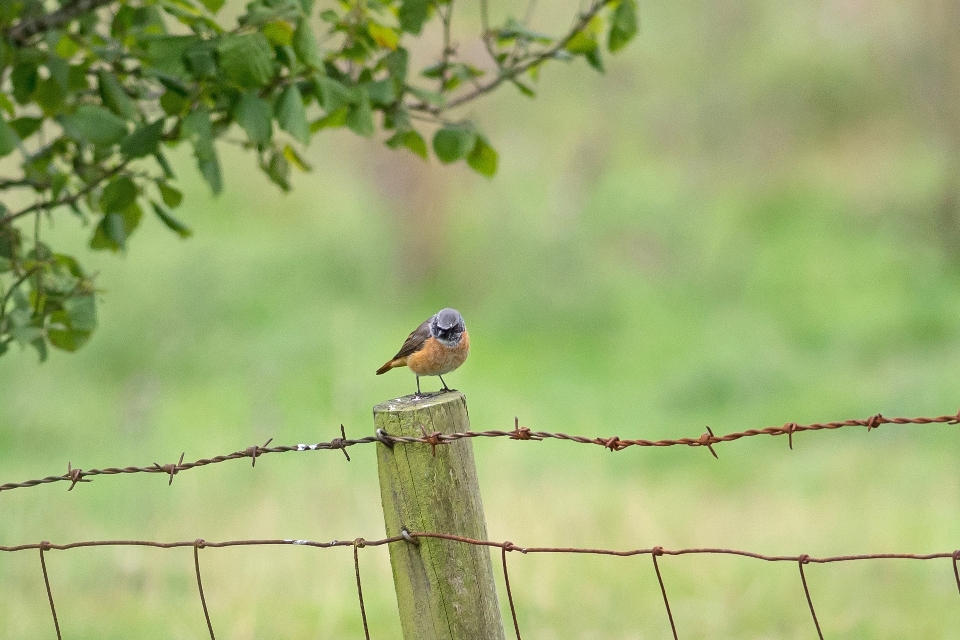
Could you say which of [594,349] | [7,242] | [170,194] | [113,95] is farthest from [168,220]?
[594,349]

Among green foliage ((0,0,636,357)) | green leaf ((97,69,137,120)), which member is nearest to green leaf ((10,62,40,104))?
green foliage ((0,0,636,357))

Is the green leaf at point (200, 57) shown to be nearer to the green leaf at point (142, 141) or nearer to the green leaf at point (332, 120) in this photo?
the green leaf at point (142, 141)

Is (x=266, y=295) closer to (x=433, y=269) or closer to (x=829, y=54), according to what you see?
(x=433, y=269)

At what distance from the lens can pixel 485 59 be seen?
45.0ft

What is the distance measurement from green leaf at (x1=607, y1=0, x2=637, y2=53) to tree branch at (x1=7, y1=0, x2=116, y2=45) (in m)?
1.77

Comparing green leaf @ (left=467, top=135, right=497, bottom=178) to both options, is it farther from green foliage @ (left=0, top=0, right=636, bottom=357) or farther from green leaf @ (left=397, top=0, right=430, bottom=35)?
green leaf @ (left=397, top=0, right=430, bottom=35)

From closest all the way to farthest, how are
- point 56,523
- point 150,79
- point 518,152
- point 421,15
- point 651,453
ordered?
point 421,15
point 150,79
point 56,523
point 651,453
point 518,152

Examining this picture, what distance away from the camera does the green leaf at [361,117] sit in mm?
3537

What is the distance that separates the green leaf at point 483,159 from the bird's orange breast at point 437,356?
66cm

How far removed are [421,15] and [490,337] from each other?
8.73 meters

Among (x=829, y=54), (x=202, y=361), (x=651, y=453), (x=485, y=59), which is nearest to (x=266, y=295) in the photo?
(x=202, y=361)

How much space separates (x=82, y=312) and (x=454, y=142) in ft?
4.71

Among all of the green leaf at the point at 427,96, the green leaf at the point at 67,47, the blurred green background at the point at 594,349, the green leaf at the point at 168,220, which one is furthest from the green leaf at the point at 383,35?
the green leaf at the point at 67,47

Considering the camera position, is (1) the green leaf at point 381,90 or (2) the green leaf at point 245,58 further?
(1) the green leaf at point 381,90
